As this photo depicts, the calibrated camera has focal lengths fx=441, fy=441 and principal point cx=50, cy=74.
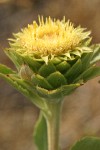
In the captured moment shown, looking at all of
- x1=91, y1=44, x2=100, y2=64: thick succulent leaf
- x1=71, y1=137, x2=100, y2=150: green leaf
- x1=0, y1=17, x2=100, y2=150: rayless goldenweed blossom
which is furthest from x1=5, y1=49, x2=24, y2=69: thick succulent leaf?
x1=71, y1=137, x2=100, y2=150: green leaf

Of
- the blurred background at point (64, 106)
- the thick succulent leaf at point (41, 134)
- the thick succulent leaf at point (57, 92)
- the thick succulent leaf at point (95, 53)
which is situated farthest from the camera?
the blurred background at point (64, 106)

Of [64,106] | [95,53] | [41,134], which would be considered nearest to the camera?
[95,53]

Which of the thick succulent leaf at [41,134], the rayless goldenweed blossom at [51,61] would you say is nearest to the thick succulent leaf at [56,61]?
the rayless goldenweed blossom at [51,61]

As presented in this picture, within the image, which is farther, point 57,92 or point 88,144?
point 88,144

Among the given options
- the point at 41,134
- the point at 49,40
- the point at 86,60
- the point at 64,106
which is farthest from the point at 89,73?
the point at 64,106

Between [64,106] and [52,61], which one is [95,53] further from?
[64,106]

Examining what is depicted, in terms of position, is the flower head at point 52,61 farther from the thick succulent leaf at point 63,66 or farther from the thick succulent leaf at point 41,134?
the thick succulent leaf at point 41,134
